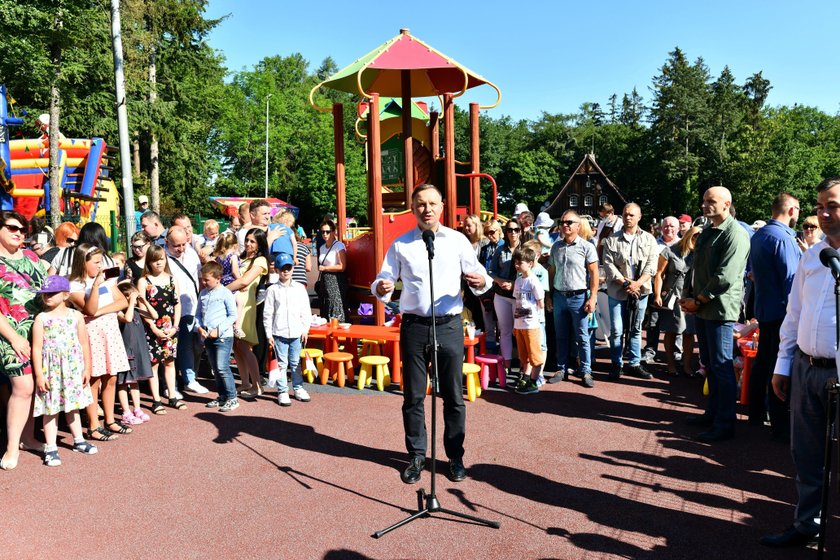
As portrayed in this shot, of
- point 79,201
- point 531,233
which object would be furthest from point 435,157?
point 79,201

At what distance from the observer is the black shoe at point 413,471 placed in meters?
4.63

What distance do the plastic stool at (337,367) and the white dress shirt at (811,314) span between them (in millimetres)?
4681

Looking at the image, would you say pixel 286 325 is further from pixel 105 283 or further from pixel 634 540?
pixel 634 540

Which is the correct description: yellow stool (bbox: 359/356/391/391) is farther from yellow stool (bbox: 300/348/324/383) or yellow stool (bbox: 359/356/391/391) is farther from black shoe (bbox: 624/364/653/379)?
black shoe (bbox: 624/364/653/379)

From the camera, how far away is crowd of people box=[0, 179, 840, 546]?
4.86 meters

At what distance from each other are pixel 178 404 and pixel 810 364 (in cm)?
552

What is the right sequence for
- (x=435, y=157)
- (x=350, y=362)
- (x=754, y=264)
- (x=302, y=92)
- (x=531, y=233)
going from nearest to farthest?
(x=754, y=264), (x=350, y=362), (x=531, y=233), (x=435, y=157), (x=302, y=92)

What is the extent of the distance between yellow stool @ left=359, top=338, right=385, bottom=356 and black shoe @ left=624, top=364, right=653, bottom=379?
296 centimetres

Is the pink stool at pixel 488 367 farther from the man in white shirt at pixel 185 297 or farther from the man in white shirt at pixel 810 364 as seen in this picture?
the man in white shirt at pixel 810 364

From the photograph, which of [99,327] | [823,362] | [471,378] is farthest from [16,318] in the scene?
[823,362]

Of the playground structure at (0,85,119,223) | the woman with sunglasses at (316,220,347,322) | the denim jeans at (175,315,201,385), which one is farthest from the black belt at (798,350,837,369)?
the playground structure at (0,85,119,223)

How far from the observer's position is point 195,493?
448cm

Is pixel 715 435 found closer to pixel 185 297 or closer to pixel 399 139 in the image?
pixel 185 297

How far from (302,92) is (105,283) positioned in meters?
58.7
